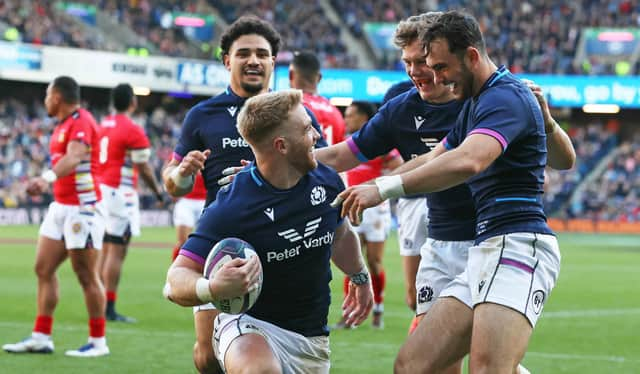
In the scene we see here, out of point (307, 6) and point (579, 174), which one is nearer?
point (579, 174)

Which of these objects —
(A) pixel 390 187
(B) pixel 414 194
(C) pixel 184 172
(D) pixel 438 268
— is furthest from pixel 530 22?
(A) pixel 390 187

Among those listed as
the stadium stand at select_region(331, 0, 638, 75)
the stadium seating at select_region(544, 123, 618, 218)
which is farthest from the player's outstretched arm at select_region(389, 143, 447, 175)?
the stadium stand at select_region(331, 0, 638, 75)

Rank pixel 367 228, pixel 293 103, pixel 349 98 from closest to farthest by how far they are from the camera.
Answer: pixel 293 103, pixel 367 228, pixel 349 98

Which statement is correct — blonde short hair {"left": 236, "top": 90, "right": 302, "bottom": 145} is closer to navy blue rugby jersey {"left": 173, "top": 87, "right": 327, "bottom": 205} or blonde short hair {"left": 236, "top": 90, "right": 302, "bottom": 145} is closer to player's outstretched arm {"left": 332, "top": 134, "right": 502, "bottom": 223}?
player's outstretched arm {"left": 332, "top": 134, "right": 502, "bottom": 223}

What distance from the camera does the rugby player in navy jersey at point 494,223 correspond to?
203 inches

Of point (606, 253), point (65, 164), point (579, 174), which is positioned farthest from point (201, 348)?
point (579, 174)

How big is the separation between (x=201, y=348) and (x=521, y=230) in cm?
225

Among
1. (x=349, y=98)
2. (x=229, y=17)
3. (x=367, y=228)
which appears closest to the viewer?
(x=367, y=228)

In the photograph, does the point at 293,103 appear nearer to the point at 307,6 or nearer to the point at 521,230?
the point at 521,230

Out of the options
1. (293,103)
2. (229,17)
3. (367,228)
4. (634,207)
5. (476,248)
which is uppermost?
(229,17)

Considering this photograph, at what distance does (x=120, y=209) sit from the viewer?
12766 millimetres

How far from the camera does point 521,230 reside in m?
5.34

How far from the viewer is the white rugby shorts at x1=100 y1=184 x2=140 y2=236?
12.6 m

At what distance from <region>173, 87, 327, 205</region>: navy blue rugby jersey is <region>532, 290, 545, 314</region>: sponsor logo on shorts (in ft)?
6.94
